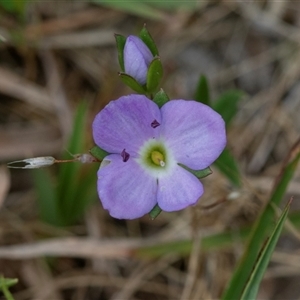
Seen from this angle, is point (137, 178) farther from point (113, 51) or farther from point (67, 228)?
point (113, 51)

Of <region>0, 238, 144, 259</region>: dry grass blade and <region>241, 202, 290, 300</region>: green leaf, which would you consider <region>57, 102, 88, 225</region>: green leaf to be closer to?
<region>0, 238, 144, 259</region>: dry grass blade

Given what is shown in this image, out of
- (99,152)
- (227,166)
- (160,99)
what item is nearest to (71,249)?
(227,166)

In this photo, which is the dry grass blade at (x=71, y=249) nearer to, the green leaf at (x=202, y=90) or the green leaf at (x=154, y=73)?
the green leaf at (x=202, y=90)

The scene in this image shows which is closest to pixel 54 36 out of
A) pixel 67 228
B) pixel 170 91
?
pixel 170 91

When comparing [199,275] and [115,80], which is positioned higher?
[115,80]

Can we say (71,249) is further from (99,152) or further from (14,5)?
(14,5)

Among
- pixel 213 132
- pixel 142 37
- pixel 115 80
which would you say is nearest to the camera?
pixel 213 132

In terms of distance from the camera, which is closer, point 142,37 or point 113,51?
point 142,37

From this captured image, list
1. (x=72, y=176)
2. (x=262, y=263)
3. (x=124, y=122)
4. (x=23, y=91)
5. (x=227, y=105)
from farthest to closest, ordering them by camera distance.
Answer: (x=23, y=91), (x=72, y=176), (x=227, y=105), (x=262, y=263), (x=124, y=122)
